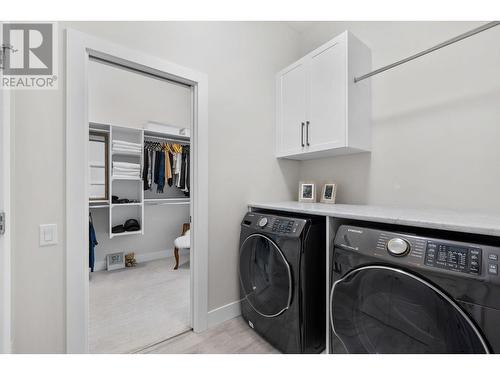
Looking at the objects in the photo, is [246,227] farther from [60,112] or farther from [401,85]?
[401,85]

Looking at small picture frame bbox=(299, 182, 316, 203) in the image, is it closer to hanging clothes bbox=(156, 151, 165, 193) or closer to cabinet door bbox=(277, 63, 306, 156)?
cabinet door bbox=(277, 63, 306, 156)

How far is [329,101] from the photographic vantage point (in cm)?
183

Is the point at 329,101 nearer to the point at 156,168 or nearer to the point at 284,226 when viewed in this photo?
the point at 284,226

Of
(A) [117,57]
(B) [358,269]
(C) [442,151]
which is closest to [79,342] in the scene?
(B) [358,269]

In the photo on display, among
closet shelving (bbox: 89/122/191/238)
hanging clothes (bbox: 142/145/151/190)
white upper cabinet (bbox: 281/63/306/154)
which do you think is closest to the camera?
white upper cabinet (bbox: 281/63/306/154)

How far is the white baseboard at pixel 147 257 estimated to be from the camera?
3120 mm

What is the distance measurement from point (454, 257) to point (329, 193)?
4.04 ft

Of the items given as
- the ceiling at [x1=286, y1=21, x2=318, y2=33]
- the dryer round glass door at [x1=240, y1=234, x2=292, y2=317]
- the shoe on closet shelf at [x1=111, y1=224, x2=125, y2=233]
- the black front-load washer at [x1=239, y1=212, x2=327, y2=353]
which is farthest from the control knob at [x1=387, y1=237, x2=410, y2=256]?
the shoe on closet shelf at [x1=111, y1=224, x2=125, y2=233]

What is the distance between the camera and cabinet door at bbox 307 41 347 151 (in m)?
1.75

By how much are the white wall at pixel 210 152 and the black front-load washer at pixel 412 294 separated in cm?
96

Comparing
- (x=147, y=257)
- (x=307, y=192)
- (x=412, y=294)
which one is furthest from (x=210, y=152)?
(x=147, y=257)

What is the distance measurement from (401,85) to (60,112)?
7.28ft

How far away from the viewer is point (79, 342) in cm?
133

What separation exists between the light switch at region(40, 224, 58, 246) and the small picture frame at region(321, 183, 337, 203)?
6.31 feet
